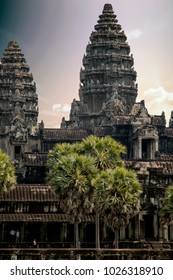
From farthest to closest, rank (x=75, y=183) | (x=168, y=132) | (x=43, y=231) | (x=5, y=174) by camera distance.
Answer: (x=168, y=132) → (x=43, y=231) → (x=5, y=174) → (x=75, y=183)

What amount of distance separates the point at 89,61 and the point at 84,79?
2.49 metres

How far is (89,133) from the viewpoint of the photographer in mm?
89125

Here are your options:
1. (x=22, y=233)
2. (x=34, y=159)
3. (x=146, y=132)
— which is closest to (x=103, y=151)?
(x=22, y=233)

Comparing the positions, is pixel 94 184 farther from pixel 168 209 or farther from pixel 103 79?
pixel 103 79

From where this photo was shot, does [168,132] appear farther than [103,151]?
Yes

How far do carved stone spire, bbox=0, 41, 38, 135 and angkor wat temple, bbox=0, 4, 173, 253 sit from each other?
136 mm

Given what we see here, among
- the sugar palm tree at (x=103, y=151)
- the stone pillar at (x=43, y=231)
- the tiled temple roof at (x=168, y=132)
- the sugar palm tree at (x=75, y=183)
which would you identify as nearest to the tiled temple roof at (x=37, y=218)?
the stone pillar at (x=43, y=231)

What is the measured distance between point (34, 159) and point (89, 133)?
834 inches

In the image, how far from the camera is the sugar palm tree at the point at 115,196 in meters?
44.9

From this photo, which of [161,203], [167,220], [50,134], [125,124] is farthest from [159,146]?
[167,220]

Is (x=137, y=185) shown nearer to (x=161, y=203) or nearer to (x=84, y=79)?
(x=161, y=203)

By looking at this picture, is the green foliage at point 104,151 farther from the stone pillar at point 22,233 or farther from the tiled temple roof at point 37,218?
the stone pillar at point 22,233

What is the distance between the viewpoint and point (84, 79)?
10625 cm

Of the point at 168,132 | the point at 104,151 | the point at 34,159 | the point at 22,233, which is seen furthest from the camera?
the point at 168,132
